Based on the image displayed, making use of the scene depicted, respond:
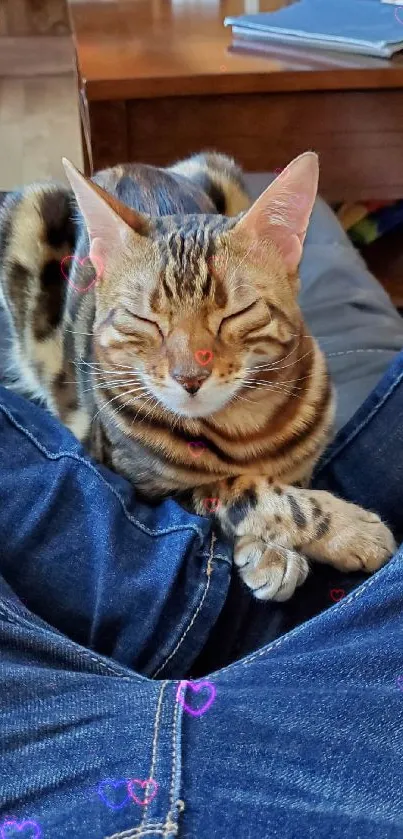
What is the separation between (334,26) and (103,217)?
0.92 meters

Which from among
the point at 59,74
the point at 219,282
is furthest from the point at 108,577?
the point at 59,74

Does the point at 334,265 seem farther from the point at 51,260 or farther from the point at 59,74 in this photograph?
the point at 59,74

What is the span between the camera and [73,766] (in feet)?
1.64

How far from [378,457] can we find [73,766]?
0.43m

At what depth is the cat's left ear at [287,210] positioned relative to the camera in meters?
0.73

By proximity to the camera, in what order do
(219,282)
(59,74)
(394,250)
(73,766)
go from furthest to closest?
(59,74)
(394,250)
(219,282)
(73,766)

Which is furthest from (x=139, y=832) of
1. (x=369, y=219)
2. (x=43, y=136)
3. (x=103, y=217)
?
(x=43, y=136)
